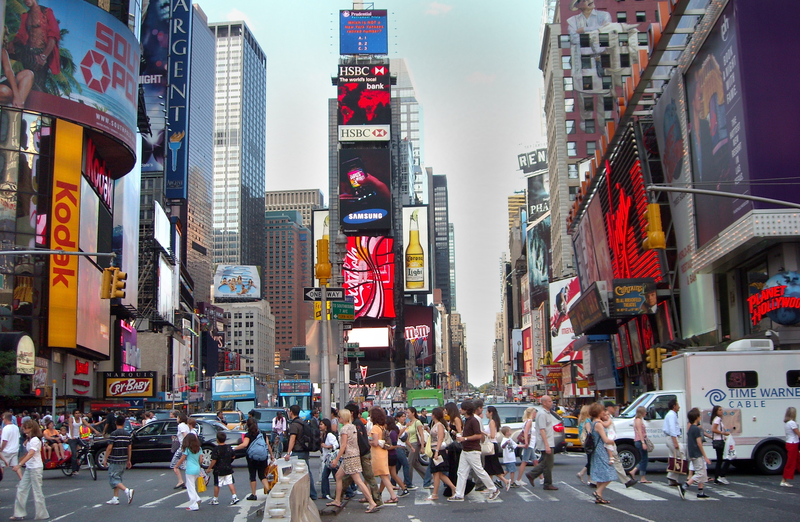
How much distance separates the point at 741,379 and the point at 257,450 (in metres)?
11.4

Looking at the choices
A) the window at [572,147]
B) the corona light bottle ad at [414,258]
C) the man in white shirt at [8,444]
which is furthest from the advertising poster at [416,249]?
the man in white shirt at [8,444]

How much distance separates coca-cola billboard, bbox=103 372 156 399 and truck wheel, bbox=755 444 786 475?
5248cm

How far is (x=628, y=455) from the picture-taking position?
19750 mm

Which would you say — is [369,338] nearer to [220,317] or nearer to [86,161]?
[220,317]

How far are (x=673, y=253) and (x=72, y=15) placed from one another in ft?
133

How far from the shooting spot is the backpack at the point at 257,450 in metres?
15.7

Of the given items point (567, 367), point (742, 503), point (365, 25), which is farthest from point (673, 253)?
point (365, 25)

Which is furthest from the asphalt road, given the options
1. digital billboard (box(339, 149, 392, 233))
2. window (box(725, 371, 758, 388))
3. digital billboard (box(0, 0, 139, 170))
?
digital billboard (box(339, 149, 392, 233))

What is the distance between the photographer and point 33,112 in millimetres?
49375

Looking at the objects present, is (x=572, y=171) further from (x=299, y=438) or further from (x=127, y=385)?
(x=299, y=438)

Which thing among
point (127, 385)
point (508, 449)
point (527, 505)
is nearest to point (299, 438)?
point (527, 505)

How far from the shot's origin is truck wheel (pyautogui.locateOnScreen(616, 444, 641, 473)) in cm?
1961

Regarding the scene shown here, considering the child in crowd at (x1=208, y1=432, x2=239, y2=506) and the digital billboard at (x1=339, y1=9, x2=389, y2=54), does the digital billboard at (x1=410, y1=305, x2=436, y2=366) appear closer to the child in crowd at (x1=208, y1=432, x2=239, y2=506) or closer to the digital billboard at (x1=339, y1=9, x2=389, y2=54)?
the digital billboard at (x1=339, y1=9, x2=389, y2=54)

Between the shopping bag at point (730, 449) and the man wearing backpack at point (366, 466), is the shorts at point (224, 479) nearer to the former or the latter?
the man wearing backpack at point (366, 466)
